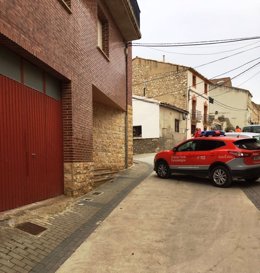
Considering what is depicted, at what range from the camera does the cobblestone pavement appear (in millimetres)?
4781

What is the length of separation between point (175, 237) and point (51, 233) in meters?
2.09

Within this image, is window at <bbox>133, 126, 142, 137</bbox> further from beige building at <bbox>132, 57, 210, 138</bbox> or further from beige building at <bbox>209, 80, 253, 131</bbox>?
beige building at <bbox>209, 80, 253, 131</bbox>

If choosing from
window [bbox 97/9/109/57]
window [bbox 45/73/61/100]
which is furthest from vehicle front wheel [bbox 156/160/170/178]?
window [bbox 45/73/61/100]

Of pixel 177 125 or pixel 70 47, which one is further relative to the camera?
pixel 177 125

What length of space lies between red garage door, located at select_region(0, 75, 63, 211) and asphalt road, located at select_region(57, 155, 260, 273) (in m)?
1.64

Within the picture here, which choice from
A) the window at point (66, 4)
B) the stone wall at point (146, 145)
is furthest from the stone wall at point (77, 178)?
the stone wall at point (146, 145)

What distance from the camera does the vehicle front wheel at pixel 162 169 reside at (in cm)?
1276

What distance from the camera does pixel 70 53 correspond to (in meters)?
8.84

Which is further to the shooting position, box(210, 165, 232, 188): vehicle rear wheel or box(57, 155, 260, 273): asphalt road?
box(210, 165, 232, 188): vehicle rear wheel

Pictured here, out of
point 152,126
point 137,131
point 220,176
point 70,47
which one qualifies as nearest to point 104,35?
point 70,47

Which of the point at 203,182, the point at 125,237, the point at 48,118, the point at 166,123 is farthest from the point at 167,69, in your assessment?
the point at 125,237

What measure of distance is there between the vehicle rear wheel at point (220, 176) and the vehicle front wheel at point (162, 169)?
206 centimetres

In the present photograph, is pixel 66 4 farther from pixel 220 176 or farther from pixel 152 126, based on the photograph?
pixel 152 126

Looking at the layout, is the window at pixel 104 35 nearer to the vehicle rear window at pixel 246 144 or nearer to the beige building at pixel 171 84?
the vehicle rear window at pixel 246 144
